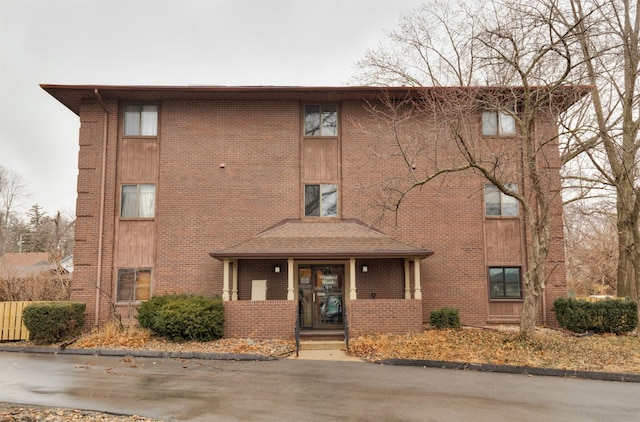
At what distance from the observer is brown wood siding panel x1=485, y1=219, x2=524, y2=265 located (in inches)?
690

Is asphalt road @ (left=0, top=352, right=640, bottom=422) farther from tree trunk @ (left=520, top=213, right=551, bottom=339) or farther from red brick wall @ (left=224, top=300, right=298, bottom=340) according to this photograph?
red brick wall @ (left=224, top=300, right=298, bottom=340)

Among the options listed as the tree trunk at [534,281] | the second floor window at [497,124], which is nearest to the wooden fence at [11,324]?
the tree trunk at [534,281]

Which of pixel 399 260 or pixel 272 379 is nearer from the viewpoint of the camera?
pixel 272 379

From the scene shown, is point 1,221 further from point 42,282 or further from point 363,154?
point 363,154

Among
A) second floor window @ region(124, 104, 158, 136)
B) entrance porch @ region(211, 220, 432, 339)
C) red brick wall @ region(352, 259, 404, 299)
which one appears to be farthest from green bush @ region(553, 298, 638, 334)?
second floor window @ region(124, 104, 158, 136)

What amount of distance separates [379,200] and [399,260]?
7.40ft

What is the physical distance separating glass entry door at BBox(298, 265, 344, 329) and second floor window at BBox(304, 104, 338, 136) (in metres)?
4.95

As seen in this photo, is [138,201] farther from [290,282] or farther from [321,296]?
[321,296]

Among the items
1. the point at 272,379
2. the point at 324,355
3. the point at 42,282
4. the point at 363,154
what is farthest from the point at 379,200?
the point at 42,282

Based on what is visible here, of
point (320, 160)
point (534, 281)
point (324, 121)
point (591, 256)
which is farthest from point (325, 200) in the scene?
point (591, 256)

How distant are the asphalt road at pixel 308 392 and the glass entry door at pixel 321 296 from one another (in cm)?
482

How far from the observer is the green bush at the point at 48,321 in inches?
565

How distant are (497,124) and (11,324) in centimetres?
1766

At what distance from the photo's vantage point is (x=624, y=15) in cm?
1880
